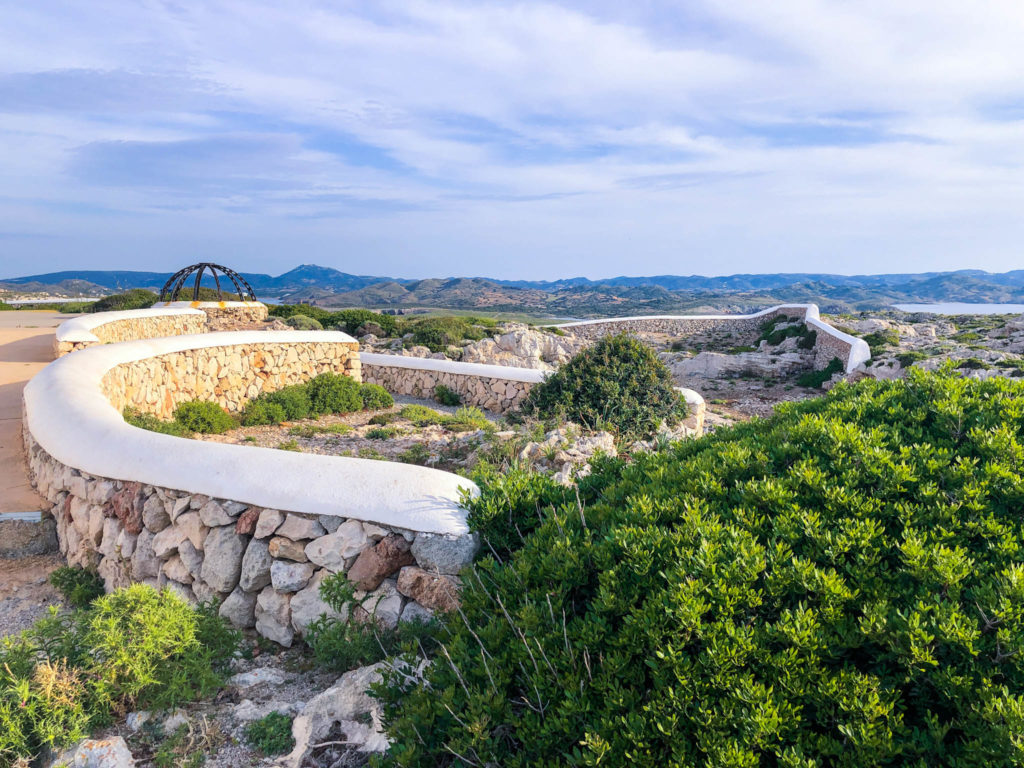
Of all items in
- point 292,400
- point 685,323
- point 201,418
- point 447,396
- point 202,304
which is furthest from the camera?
point 685,323

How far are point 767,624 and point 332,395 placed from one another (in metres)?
10.0

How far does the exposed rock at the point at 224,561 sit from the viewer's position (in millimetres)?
3922

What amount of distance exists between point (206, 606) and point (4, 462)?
4.85 m

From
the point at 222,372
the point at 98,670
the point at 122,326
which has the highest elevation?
the point at 122,326

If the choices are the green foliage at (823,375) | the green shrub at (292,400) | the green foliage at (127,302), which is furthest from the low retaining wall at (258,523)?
the green foliage at (127,302)

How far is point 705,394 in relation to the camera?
1916 cm

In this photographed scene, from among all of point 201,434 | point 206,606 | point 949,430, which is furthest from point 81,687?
point 201,434

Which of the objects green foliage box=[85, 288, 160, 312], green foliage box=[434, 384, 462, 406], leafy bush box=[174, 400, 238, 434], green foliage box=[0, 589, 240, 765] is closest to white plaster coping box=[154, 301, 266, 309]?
green foliage box=[85, 288, 160, 312]

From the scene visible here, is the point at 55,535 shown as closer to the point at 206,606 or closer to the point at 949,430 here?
the point at 206,606

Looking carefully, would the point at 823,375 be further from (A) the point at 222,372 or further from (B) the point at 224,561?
(B) the point at 224,561

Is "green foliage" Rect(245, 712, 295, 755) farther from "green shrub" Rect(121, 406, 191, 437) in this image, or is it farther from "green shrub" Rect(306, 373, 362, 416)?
"green shrub" Rect(306, 373, 362, 416)

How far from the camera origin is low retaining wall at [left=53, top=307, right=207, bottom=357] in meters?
10.1

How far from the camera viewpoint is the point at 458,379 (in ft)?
41.6

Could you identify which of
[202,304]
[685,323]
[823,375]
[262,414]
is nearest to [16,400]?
[262,414]
